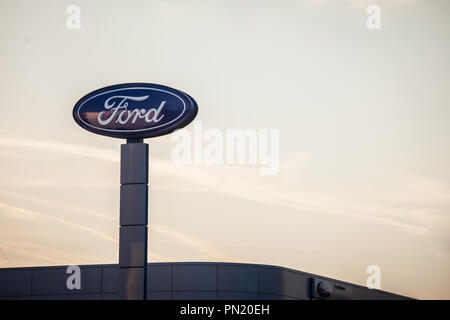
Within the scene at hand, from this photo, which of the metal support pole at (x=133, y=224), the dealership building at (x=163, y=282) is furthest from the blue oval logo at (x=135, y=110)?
the dealership building at (x=163, y=282)

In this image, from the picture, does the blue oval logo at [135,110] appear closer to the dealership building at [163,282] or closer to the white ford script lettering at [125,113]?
the white ford script lettering at [125,113]

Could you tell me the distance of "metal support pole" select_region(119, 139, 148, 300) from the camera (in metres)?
20.4

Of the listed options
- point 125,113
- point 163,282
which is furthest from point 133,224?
point 163,282

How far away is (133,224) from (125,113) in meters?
3.53

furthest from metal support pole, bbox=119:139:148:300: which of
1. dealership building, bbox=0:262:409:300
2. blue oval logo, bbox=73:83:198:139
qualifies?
dealership building, bbox=0:262:409:300

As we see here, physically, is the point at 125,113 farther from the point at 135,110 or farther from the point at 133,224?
the point at 133,224

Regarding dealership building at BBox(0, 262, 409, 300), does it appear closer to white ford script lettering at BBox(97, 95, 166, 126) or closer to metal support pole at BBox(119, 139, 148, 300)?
metal support pole at BBox(119, 139, 148, 300)

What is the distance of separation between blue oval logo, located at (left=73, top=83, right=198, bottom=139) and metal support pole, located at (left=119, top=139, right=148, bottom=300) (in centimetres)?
A: 74

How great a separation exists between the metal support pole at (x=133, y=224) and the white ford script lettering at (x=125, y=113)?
2.99ft

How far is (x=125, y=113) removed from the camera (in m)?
21.1

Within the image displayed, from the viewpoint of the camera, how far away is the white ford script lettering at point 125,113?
2090cm
